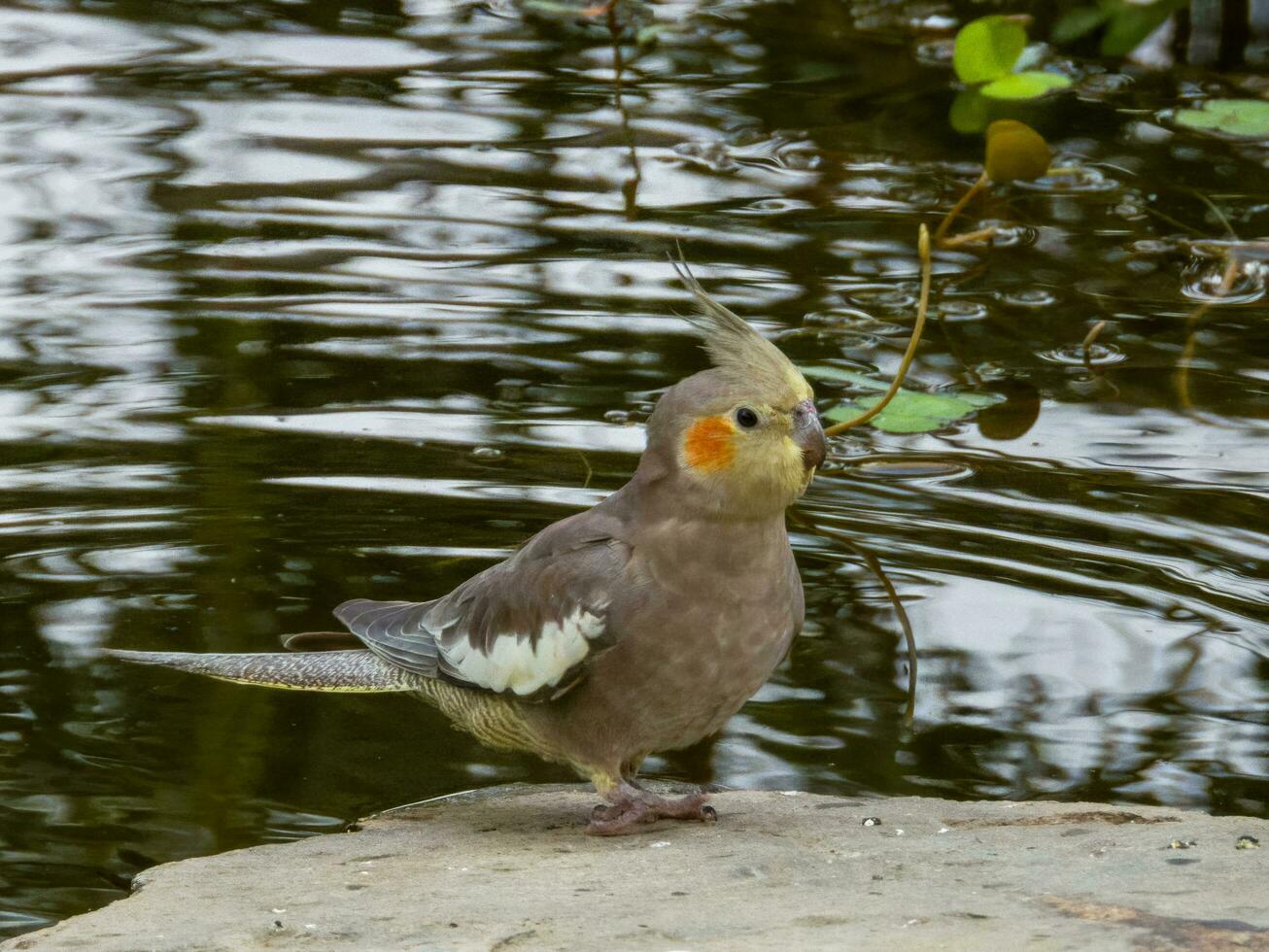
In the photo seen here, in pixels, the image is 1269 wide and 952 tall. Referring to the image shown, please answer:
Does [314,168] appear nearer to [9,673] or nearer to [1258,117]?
[9,673]

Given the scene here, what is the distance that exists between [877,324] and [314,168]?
2452 mm

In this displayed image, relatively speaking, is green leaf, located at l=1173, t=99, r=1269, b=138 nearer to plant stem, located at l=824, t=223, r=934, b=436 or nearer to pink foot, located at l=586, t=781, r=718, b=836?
plant stem, located at l=824, t=223, r=934, b=436

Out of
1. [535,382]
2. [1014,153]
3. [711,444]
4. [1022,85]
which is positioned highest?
[1022,85]

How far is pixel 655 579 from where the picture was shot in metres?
3.30

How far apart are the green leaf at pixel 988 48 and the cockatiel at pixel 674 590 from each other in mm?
3927

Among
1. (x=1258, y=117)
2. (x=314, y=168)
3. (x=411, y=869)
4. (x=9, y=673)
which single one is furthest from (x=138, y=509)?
(x=1258, y=117)

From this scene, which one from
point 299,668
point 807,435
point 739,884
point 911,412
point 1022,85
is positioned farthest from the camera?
point 1022,85

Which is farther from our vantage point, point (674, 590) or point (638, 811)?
point (638, 811)

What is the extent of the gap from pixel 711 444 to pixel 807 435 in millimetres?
184

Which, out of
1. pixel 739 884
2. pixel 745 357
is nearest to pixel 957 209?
pixel 745 357

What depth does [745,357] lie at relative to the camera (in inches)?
130

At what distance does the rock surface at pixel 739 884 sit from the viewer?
255 cm

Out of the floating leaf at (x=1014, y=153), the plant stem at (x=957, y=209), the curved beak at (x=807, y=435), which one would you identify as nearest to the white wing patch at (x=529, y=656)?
the curved beak at (x=807, y=435)

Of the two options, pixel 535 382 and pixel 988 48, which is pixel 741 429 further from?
pixel 988 48
